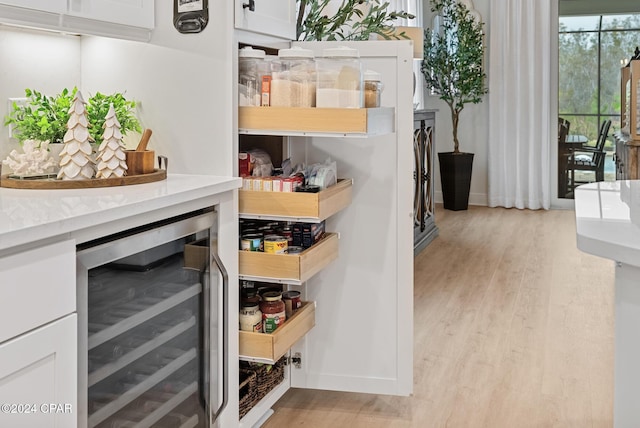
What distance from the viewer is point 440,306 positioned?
157 inches

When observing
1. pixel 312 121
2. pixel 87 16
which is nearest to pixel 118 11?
pixel 87 16

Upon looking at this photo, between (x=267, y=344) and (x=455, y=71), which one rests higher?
(x=455, y=71)

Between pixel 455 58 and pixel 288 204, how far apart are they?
17.8 ft

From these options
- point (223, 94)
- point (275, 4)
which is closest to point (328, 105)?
point (223, 94)

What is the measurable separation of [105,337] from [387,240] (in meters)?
1.17

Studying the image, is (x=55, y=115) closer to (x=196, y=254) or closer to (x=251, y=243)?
(x=196, y=254)

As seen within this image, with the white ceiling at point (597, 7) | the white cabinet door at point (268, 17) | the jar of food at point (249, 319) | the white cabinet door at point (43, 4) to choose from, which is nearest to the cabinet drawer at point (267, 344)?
the jar of food at point (249, 319)

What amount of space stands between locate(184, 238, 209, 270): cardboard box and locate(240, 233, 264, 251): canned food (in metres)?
0.23

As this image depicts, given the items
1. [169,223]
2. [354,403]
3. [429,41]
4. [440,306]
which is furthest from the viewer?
[429,41]

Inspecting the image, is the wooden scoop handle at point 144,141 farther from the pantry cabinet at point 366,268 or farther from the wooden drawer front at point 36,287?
the wooden drawer front at point 36,287

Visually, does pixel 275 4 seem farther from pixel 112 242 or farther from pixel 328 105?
pixel 112 242

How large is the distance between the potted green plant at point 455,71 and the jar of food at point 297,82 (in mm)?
5265

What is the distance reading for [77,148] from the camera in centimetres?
189

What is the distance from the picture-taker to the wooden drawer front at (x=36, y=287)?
1258mm
